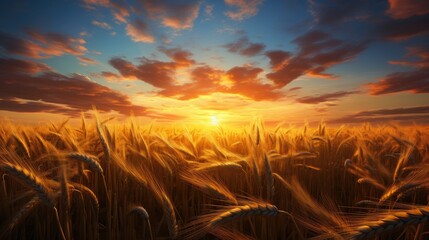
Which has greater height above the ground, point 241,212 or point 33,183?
point 33,183

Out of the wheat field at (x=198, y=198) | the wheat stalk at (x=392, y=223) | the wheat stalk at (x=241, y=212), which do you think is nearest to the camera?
the wheat stalk at (x=392, y=223)

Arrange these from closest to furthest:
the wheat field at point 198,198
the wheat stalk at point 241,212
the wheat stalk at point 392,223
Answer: the wheat stalk at point 392,223
the wheat stalk at point 241,212
the wheat field at point 198,198

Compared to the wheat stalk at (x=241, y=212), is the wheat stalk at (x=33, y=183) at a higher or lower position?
higher

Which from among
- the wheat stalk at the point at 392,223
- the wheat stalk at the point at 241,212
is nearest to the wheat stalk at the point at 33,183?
the wheat stalk at the point at 241,212

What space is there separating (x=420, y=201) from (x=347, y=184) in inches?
29.1

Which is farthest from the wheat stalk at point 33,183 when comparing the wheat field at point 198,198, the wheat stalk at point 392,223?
the wheat stalk at point 392,223

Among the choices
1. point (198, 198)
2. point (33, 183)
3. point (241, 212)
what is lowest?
point (198, 198)

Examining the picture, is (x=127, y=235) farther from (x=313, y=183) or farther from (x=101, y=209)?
(x=313, y=183)

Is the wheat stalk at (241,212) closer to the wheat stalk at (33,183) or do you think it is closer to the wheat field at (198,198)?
the wheat field at (198,198)

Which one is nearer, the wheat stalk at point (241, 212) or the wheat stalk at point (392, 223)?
the wheat stalk at point (392, 223)

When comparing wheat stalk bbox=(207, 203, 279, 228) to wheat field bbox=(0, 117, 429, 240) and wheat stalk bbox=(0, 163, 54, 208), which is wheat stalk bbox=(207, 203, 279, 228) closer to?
wheat field bbox=(0, 117, 429, 240)

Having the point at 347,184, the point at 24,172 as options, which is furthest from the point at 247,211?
the point at 347,184

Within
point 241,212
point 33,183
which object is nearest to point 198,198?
point 241,212

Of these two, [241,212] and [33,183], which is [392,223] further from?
[33,183]
